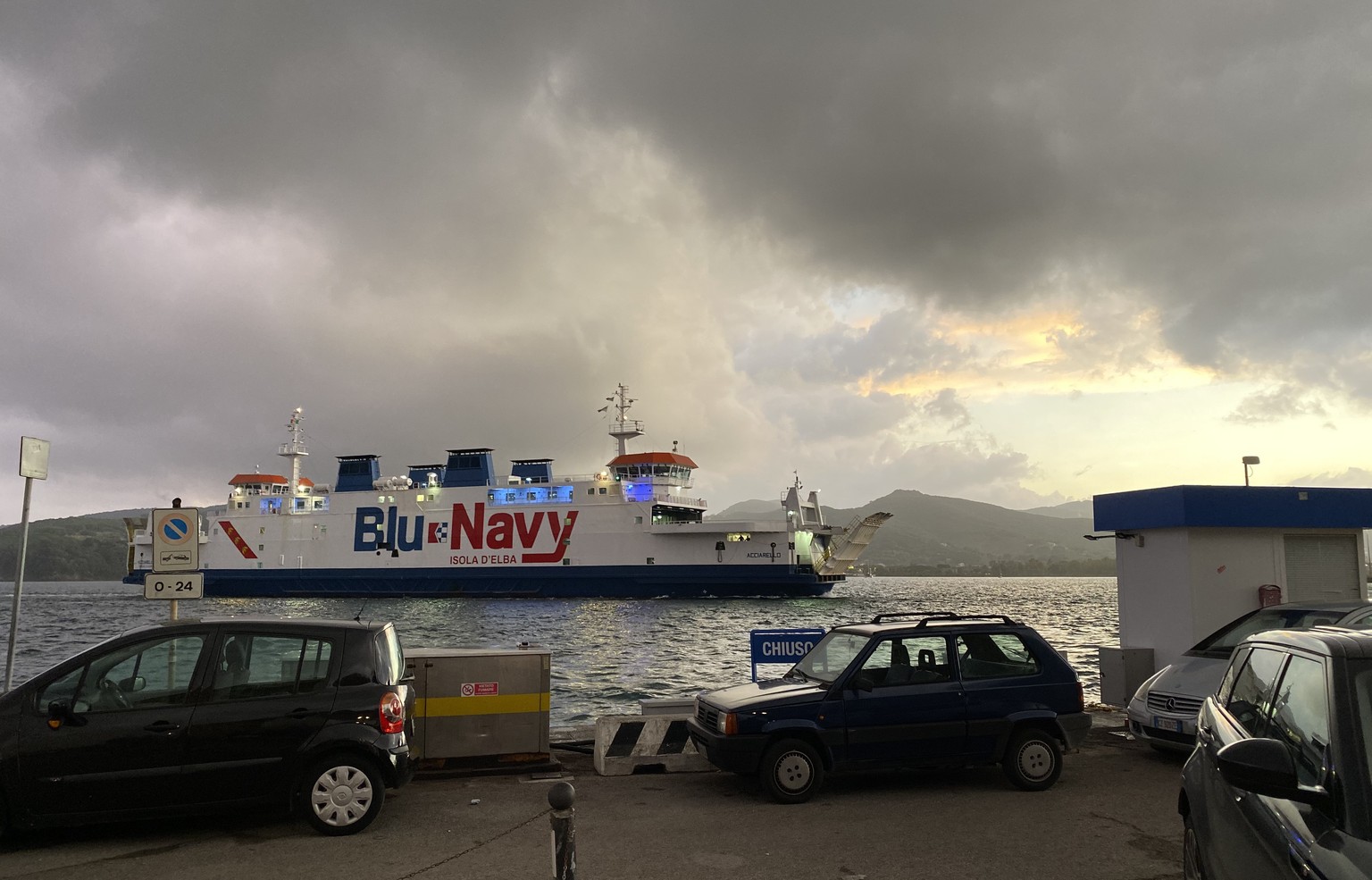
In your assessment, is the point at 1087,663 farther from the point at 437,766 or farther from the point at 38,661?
the point at 38,661

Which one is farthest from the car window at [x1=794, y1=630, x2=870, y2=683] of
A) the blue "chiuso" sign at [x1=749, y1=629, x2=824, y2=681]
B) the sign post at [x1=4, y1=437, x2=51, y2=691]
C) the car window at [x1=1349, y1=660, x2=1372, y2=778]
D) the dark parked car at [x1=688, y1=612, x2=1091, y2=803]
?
the sign post at [x1=4, y1=437, x2=51, y2=691]

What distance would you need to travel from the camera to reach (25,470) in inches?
334

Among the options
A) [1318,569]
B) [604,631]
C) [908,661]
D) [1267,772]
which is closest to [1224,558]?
[1318,569]

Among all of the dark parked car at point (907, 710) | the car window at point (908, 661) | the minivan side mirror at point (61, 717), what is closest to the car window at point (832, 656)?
the dark parked car at point (907, 710)

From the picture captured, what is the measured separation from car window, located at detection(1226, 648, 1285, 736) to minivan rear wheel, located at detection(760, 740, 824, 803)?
11.6 feet

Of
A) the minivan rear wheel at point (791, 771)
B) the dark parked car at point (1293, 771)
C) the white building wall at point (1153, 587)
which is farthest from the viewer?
the white building wall at point (1153, 587)

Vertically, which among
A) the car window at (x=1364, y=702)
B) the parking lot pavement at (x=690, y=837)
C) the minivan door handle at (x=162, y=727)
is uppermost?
the car window at (x=1364, y=702)

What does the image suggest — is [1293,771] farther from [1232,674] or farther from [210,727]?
[210,727]

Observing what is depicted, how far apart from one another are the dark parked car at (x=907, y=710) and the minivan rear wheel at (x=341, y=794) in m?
2.61

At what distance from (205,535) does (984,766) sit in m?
71.0

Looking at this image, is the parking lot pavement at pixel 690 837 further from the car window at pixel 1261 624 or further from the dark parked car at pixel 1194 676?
the car window at pixel 1261 624

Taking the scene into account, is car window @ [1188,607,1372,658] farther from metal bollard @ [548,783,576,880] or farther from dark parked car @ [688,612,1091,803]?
metal bollard @ [548,783,576,880]

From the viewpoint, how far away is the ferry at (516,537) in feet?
180

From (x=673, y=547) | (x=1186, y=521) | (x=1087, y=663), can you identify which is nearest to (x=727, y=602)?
(x=673, y=547)
